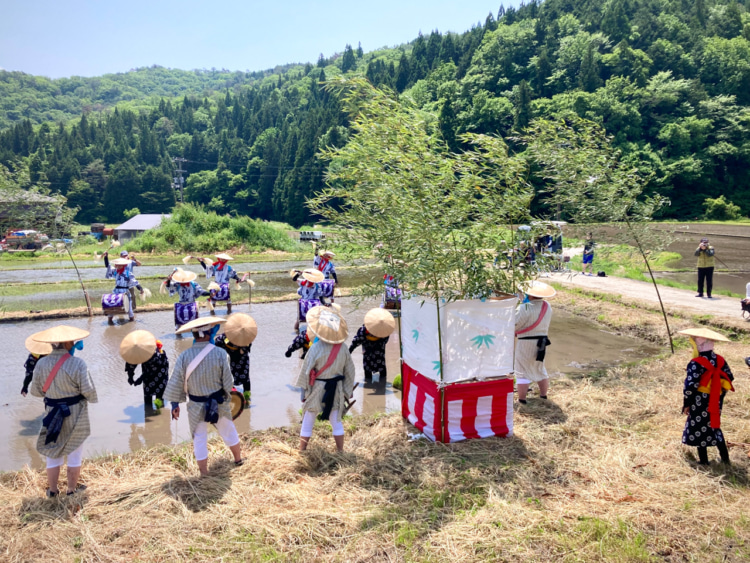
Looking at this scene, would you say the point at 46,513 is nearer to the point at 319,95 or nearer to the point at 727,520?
the point at 727,520

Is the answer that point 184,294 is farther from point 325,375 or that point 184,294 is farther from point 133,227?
point 133,227

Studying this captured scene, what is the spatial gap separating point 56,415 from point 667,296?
53.5ft

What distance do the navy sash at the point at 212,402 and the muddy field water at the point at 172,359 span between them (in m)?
1.80

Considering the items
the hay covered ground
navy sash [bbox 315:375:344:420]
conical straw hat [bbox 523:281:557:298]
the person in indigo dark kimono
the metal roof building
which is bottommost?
the metal roof building

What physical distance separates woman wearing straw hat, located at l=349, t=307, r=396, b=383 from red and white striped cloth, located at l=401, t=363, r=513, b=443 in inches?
73.8

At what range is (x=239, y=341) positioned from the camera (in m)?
7.74

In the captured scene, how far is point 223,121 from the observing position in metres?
113

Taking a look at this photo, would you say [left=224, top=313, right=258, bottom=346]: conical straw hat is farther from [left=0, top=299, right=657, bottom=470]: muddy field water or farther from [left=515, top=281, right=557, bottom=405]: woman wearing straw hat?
[left=515, top=281, right=557, bottom=405]: woman wearing straw hat

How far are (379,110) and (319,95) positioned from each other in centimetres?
11640

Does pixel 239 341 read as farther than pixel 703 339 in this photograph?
Yes

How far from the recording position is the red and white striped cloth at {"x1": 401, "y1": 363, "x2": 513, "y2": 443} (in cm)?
670

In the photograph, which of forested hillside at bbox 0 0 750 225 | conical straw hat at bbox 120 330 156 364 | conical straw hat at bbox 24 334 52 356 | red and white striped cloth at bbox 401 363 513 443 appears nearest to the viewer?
red and white striped cloth at bbox 401 363 513 443

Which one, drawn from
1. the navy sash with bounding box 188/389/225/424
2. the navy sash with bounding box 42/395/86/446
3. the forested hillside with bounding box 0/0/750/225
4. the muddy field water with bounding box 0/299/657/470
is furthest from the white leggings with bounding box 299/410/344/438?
the forested hillside with bounding box 0/0/750/225

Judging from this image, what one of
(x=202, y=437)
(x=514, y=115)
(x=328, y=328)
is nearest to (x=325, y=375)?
(x=328, y=328)
